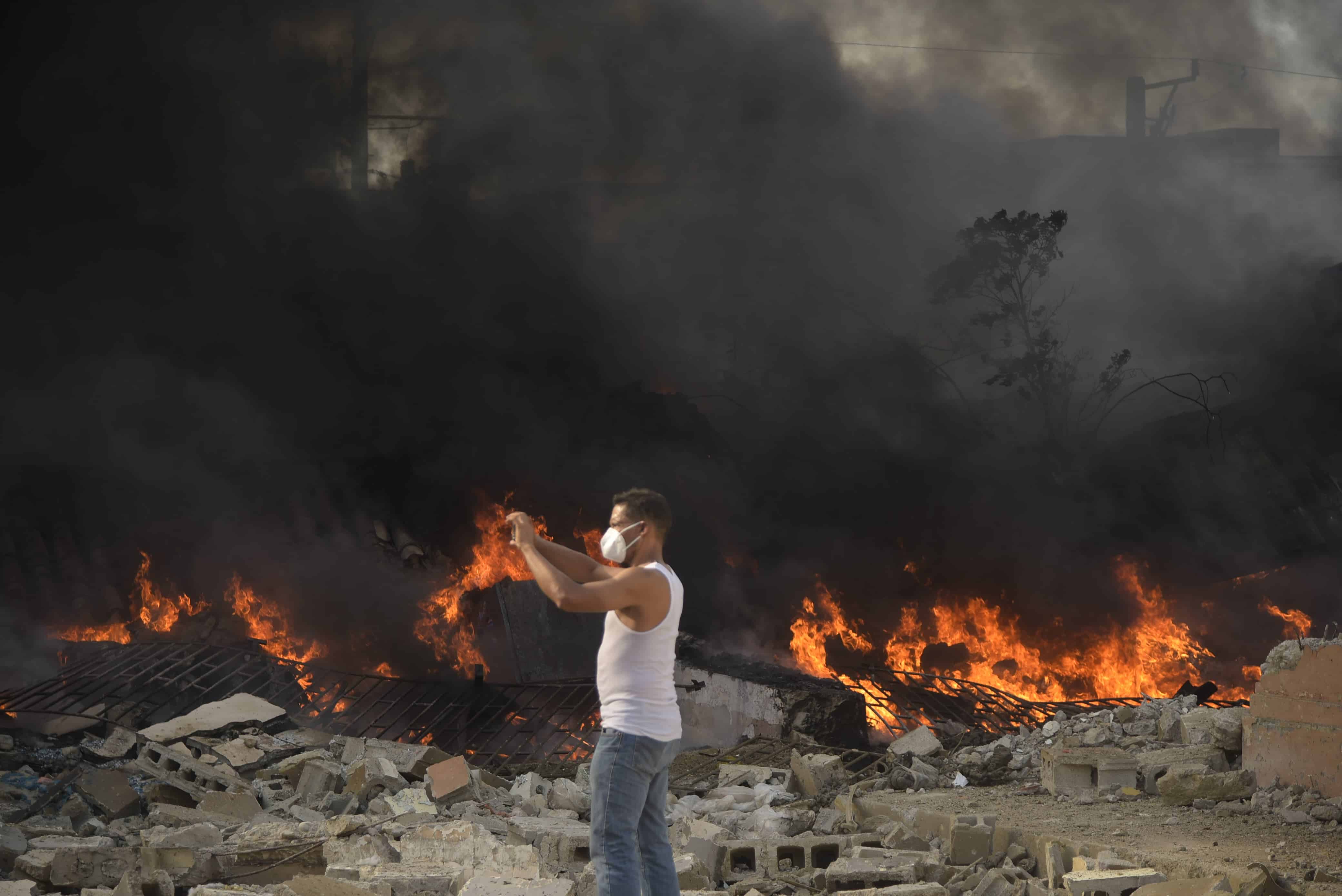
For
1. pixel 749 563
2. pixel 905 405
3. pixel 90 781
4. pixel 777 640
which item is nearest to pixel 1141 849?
pixel 90 781

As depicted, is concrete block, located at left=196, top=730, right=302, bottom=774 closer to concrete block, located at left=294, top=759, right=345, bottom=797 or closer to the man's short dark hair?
concrete block, located at left=294, top=759, right=345, bottom=797

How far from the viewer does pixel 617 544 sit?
3.80m

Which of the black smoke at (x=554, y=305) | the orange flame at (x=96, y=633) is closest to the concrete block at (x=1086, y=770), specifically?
the black smoke at (x=554, y=305)

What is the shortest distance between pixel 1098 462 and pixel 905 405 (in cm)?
343

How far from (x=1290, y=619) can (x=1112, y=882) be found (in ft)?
39.9

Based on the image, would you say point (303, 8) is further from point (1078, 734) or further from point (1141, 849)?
point (1141, 849)

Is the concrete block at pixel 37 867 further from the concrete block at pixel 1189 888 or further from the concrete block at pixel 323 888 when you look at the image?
the concrete block at pixel 1189 888

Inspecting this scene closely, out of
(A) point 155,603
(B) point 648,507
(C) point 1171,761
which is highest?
(A) point 155,603

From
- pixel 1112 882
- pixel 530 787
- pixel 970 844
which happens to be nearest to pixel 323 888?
pixel 530 787

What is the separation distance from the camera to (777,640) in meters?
16.1

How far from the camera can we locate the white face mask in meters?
3.80

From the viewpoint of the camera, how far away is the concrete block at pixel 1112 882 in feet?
16.6

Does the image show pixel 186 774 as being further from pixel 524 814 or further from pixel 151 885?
pixel 151 885

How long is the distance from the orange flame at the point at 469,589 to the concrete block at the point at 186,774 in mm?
6033
